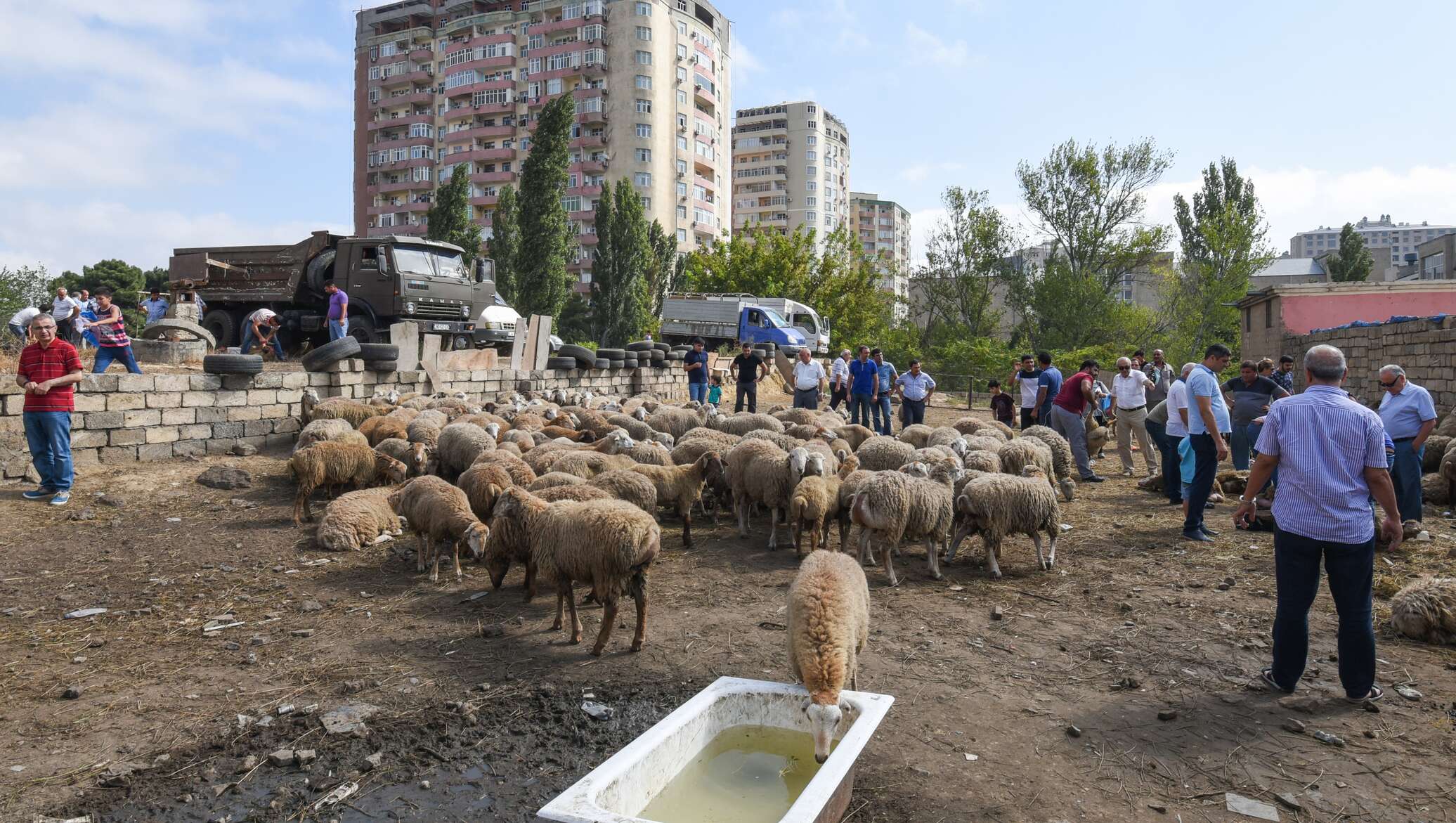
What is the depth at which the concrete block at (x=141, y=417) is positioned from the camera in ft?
36.0

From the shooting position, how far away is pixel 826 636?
386cm

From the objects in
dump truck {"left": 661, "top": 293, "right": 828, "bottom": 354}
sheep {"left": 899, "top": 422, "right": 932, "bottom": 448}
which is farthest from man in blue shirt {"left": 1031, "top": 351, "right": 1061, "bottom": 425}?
dump truck {"left": 661, "top": 293, "right": 828, "bottom": 354}

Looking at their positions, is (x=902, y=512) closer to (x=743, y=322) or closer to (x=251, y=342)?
(x=251, y=342)

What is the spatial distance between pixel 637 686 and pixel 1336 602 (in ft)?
12.4

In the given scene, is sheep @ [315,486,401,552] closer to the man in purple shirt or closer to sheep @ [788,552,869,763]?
sheep @ [788,552,869,763]

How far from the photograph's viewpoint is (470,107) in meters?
68.6

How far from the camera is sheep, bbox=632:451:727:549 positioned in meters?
8.47

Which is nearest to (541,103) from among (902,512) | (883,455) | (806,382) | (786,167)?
(786,167)

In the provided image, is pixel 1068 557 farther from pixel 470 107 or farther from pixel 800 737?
pixel 470 107

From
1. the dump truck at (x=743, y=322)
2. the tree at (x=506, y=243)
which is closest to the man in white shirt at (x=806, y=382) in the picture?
the dump truck at (x=743, y=322)

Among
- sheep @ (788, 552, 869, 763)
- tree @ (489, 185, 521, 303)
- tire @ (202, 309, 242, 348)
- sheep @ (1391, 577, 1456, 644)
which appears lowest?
sheep @ (1391, 577, 1456, 644)

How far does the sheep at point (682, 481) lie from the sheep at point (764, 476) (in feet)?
0.89

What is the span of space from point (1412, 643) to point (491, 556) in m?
6.35

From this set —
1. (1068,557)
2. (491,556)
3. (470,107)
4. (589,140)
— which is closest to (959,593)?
(1068,557)
